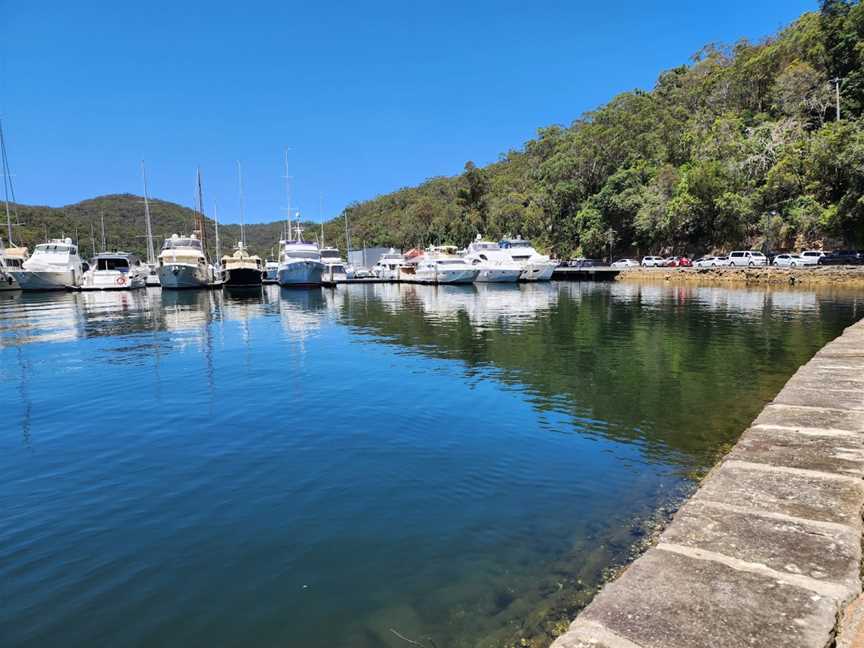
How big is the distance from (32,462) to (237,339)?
1347 centimetres

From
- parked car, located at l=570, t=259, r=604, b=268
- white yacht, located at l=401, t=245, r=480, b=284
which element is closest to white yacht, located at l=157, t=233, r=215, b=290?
white yacht, located at l=401, t=245, r=480, b=284

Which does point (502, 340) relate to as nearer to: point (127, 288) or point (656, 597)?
point (656, 597)

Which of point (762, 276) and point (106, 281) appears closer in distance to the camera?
point (762, 276)

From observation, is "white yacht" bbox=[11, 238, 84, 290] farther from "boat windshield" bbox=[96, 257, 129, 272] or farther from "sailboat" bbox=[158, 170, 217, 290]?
"sailboat" bbox=[158, 170, 217, 290]

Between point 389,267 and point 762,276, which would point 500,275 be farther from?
point 389,267

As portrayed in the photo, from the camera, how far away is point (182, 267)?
52031 millimetres

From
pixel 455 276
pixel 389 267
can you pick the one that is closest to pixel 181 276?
pixel 455 276

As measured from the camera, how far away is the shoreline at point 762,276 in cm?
4072

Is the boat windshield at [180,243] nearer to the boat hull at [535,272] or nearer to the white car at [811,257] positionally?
the boat hull at [535,272]

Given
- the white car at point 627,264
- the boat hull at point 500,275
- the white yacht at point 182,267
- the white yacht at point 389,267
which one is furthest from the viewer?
the white yacht at point 389,267

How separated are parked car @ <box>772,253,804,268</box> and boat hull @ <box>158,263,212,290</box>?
56005 millimetres

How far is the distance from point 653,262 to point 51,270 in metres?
65.2

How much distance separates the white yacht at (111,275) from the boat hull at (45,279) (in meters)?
1.31

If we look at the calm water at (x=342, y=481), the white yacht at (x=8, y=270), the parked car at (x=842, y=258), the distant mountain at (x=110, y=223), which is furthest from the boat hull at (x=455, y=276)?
the distant mountain at (x=110, y=223)
